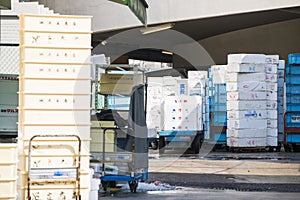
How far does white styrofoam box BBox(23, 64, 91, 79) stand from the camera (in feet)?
24.6

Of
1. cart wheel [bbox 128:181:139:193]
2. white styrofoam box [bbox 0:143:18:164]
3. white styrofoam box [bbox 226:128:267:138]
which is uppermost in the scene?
white styrofoam box [bbox 0:143:18:164]

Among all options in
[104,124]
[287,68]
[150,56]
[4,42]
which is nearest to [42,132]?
[104,124]

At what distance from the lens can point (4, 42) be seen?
1237 centimetres

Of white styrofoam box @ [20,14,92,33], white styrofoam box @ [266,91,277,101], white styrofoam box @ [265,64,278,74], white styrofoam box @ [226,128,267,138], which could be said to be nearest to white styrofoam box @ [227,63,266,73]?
white styrofoam box @ [265,64,278,74]

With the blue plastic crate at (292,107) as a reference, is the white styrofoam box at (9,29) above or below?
above

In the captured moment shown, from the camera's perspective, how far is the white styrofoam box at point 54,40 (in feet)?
24.6

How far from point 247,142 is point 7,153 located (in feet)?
48.8

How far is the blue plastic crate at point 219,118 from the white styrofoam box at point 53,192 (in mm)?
14250

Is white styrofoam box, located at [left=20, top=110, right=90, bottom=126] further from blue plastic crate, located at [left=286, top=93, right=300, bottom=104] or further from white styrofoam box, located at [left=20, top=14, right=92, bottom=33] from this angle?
blue plastic crate, located at [left=286, top=93, right=300, bottom=104]

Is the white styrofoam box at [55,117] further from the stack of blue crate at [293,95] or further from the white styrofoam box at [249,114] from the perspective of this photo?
the stack of blue crate at [293,95]

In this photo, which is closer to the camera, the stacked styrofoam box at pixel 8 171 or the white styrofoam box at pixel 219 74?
the stacked styrofoam box at pixel 8 171

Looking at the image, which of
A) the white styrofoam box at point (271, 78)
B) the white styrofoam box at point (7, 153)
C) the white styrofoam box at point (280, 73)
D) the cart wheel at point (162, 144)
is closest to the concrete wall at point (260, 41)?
the white styrofoam box at point (280, 73)

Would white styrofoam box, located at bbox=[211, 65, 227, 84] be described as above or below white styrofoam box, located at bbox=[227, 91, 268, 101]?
above

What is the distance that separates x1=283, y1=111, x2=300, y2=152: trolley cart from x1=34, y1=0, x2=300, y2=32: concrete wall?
5.94m
